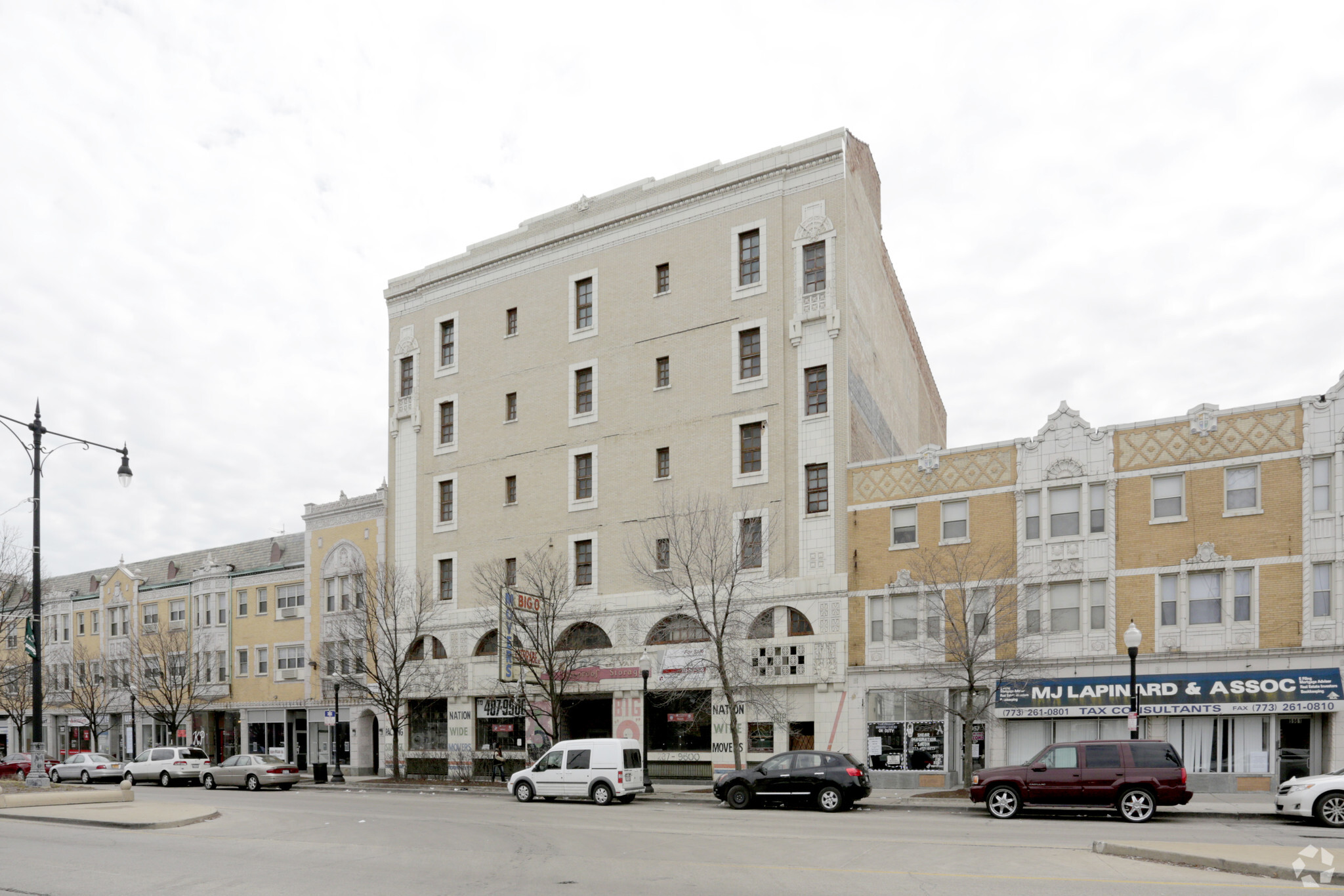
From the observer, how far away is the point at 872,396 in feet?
151

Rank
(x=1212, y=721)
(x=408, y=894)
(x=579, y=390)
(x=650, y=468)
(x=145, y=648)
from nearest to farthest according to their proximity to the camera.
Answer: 1. (x=408, y=894)
2. (x=1212, y=721)
3. (x=650, y=468)
4. (x=579, y=390)
5. (x=145, y=648)

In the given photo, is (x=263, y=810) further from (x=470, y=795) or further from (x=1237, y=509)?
(x=1237, y=509)

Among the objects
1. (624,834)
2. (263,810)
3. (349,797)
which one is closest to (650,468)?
(349,797)

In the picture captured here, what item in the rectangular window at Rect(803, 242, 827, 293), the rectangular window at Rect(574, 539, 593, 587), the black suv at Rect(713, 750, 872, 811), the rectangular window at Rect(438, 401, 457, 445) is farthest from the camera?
the rectangular window at Rect(438, 401, 457, 445)

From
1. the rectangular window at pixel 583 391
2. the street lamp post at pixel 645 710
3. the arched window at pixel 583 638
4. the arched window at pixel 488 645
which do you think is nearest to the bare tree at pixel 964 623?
the street lamp post at pixel 645 710

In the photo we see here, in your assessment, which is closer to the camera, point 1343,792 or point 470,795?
point 1343,792

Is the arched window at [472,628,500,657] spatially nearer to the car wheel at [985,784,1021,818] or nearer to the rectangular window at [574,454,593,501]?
the rectangular window at [574,454,593,501]

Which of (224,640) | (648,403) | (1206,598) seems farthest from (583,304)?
(224,640)

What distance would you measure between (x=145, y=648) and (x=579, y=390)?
35.3 m

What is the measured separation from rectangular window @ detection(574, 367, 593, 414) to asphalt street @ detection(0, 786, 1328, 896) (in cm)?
2164

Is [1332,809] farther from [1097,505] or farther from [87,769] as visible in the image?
[87,769]

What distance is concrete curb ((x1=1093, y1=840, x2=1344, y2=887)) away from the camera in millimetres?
14078

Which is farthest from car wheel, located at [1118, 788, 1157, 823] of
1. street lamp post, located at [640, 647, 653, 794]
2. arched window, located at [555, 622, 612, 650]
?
arched window, located at [555, 622, 612, 650]

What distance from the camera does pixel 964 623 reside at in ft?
112
